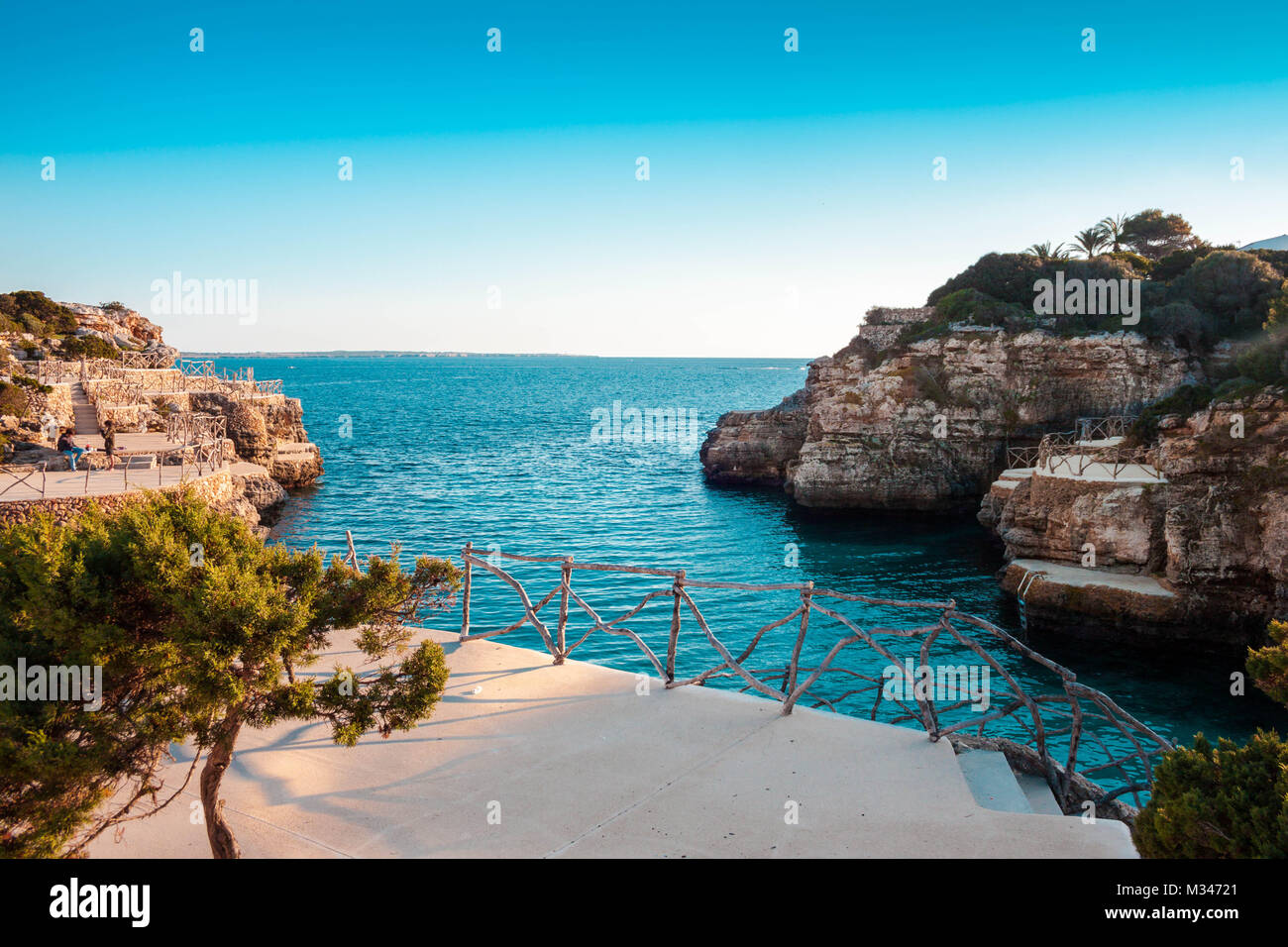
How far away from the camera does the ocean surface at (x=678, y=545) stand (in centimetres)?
2125

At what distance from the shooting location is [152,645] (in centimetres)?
584

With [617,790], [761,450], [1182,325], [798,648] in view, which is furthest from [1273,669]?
[761,450]

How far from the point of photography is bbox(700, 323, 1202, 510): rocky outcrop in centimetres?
3922

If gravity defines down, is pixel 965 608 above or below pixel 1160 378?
below

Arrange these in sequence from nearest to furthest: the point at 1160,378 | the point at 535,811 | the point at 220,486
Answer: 1. the point at 535,811
2. the point at 220,486
3. the point at 1160,378

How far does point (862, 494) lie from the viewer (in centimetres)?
4159

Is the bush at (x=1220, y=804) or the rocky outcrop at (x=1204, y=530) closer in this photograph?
the bush at (x=1220, y=804)

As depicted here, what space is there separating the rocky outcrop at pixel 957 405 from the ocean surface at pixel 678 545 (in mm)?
1944

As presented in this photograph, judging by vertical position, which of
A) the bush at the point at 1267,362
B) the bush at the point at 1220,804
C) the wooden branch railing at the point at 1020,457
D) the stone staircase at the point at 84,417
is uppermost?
the bush at the point at 1267,362

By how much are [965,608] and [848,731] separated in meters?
19.3

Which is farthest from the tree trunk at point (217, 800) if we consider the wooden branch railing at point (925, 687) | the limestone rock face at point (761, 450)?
the limestone rock face at point (761, 450)

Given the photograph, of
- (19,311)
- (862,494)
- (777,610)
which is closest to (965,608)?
(777,610)

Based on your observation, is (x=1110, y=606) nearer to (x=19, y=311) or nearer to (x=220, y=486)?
(x=220, y=486)

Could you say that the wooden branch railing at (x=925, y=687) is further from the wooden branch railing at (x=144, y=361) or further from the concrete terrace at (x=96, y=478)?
the wooden branch railing at (x=144, y=361)
